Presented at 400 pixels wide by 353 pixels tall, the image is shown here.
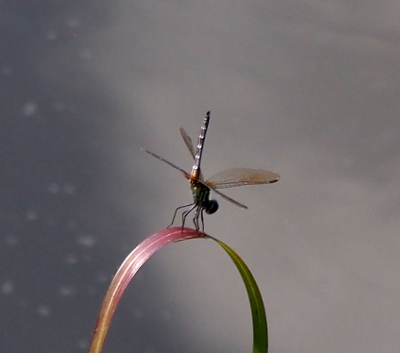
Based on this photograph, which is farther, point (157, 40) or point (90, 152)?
point (157, 40)

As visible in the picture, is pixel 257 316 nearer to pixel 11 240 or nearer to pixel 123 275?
pixel 123 275

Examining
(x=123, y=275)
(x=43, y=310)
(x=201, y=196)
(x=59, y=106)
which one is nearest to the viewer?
(x=123, y=275)

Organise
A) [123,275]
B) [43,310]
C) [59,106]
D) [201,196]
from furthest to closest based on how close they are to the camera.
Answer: [59,106] → [43,310] → [201,196] → [123,275]

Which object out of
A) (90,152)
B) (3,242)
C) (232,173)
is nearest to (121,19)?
(90,152)

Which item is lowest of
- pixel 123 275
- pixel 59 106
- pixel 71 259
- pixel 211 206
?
pixel 123 275

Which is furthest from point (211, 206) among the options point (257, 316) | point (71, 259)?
point (71, 259)

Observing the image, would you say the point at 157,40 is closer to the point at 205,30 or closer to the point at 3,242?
the point at 205,30

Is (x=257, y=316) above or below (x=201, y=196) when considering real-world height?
below

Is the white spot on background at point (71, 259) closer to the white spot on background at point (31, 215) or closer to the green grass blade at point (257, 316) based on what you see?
the white spot on background at point (31, 215)

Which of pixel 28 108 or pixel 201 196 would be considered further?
pixel 28 108

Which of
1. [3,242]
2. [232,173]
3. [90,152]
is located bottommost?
[232,173]

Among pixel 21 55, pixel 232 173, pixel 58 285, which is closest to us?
pixel 232 173
